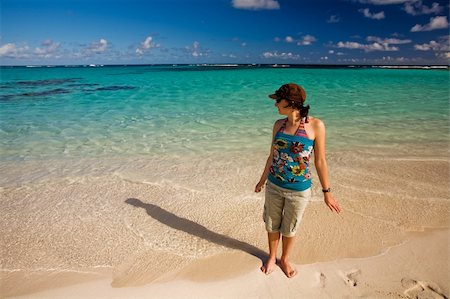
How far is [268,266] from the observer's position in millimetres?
3143

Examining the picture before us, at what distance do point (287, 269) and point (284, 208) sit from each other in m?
0.66

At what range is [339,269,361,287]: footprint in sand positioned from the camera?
2.94 m

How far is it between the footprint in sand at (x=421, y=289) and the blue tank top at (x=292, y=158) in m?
1.32

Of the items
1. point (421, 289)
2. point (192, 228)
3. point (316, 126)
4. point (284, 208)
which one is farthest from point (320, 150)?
point (192, 228)

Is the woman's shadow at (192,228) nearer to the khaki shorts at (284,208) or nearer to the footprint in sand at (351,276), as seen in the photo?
the khaki shorts at (284,208)

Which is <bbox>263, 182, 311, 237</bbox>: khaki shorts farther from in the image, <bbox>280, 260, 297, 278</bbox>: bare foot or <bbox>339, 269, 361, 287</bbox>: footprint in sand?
<bbox>339, 269, 361, 287</bbox>: footprint in sand

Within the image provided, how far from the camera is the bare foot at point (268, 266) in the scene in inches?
123

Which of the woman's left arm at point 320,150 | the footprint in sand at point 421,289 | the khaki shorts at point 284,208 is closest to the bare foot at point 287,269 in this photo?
the khaki shorts at point 284,208

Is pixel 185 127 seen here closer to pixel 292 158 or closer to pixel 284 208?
pixel 284 208

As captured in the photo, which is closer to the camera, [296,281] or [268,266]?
[296,281]

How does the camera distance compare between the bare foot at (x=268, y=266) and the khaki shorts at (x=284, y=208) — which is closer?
the khaki shorts at (x=284, y=208)

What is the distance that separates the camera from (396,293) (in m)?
2.80

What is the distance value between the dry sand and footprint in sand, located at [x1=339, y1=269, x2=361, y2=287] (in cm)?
1

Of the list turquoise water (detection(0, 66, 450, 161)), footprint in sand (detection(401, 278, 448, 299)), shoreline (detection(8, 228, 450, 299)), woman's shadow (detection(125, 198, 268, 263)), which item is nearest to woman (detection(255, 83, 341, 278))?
shoreline (detection(8, 228, 450, 299))
